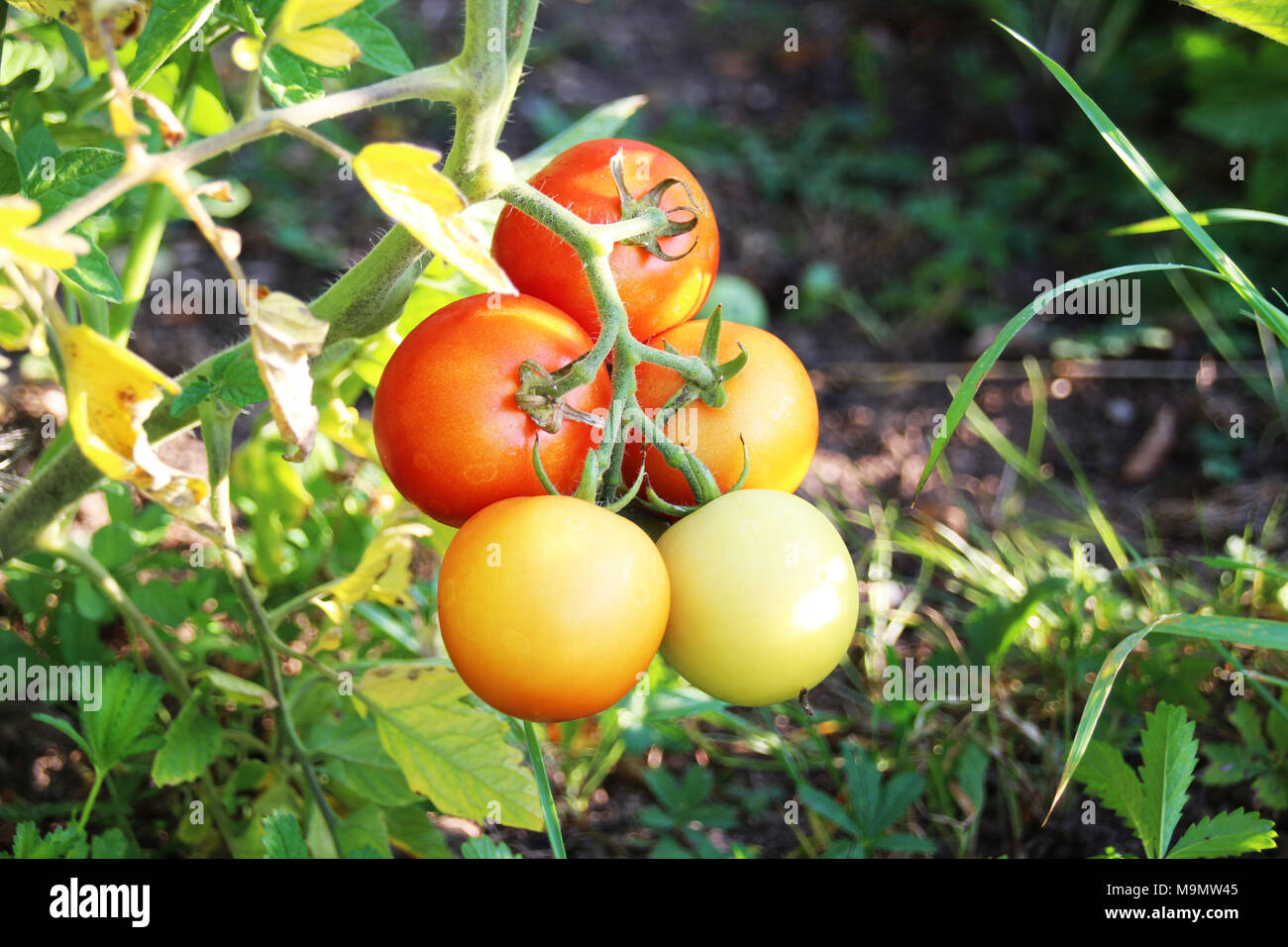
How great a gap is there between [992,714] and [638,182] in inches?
34.0

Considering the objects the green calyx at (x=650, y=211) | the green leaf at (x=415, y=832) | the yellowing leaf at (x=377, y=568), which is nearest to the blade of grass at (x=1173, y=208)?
the green calyx at (x=650, y=211)

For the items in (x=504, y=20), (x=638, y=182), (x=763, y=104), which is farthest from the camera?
(x=763, y=104)

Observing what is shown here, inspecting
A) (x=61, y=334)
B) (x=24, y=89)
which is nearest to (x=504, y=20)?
(x=61, y=334)

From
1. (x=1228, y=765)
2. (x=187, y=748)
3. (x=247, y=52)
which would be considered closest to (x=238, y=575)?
(x=187, y=748)

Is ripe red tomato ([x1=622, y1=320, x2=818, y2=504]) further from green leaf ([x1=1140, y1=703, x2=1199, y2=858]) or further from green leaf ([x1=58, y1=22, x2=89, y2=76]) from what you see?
green leaf ([x1=58, y1=22, x2=89, y2=76])

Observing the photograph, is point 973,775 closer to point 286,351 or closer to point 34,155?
point 286,351

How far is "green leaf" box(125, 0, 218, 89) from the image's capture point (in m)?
0.76

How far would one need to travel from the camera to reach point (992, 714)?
1363mm

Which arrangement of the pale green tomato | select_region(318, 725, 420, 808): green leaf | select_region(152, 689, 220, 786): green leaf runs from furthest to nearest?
select_region(318, 725, 420, 808): green leaf
select_region(152, 689, 220, 786): green leaf
the pale green tomato

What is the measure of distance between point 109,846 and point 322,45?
74 cm

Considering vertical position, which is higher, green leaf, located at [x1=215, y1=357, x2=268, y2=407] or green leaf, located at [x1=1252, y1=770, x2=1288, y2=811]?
green leaf, located at [x1=215, y1=357, x2=268, y2=407]

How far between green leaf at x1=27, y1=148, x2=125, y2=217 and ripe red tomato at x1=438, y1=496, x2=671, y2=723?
15.2 inches

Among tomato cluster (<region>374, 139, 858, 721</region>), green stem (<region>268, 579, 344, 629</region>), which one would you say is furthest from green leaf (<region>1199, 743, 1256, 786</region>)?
green stem (<region>268, 579, 344, 629</region>)
